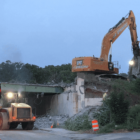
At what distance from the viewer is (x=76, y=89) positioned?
2817cm

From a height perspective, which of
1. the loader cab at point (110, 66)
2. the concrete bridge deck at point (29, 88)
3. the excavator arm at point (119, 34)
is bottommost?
the concrete bridge deck at point (29, 88)

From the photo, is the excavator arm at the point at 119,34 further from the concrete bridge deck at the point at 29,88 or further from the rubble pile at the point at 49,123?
the rubble pile at the point at 49,123

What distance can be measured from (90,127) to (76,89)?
864 cm

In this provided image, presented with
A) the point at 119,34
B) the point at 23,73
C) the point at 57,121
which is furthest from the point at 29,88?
the point at 23,73

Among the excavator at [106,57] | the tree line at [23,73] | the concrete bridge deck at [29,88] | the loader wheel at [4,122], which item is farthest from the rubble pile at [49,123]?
the tree line at [23,73]

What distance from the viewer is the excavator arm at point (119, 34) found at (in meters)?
31.2

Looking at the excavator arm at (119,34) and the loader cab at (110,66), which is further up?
the excavator arm at (119,34)

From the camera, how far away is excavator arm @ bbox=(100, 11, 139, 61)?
31.2m

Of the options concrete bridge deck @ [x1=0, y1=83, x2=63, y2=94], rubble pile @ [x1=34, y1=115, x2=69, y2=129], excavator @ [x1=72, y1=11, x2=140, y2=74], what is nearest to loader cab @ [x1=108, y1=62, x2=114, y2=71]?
excavator @ [x1=72, y1=11, x2=140, y2=74]

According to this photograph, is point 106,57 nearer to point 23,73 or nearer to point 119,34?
point 119,34

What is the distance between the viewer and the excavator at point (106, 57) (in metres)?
28.8

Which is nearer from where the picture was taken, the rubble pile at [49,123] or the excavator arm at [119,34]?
the rubble pile at [49,123]

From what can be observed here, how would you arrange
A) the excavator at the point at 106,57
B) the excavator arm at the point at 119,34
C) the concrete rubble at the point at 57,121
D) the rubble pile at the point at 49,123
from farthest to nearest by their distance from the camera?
the excavator arm at the point at 119,34 → the excavator at the point at 106,57 → the rubble pile at the point at 49,123 → the concrete rubble at the point at 57,121

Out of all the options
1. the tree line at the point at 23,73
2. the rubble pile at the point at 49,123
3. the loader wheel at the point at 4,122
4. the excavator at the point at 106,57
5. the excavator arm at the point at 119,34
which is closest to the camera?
the loader wheel at the point at 4,122
